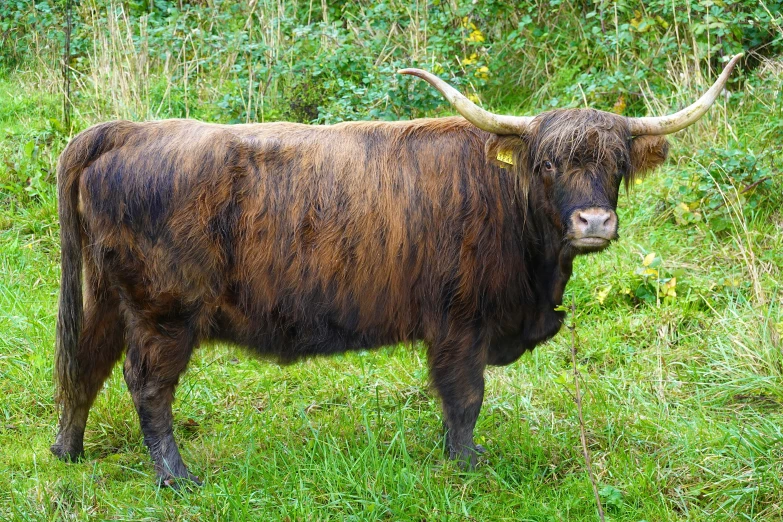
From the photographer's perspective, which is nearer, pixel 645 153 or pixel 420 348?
pixel 645 153

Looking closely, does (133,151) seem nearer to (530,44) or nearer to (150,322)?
(150,322)

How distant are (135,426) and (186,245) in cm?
127

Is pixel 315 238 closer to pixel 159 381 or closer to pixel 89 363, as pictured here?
pixel 159 381

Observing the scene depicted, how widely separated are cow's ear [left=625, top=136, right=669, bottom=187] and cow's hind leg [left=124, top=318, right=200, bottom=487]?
2.33m

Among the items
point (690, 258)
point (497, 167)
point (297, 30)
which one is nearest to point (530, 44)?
point (297, 30)

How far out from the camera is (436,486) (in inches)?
161

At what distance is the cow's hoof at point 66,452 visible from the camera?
15.3 ft

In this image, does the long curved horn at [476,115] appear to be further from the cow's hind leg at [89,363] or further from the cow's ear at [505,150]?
the cow's hind leg at [89,363]

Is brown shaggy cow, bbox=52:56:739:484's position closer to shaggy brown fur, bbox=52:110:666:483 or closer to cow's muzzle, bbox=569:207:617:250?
shaggy brown fur, bbox=52:110:666:483

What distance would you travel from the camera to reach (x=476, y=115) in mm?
4355

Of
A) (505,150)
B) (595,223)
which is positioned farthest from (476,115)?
(595,223)

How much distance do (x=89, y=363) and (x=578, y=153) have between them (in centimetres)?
267

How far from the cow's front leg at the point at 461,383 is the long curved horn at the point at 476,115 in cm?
100

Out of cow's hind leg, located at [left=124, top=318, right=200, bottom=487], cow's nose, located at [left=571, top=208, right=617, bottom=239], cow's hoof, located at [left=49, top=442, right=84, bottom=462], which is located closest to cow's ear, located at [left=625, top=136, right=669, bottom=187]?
cow's nose, located at [left=571, top=208, right=617, bottom=239]
